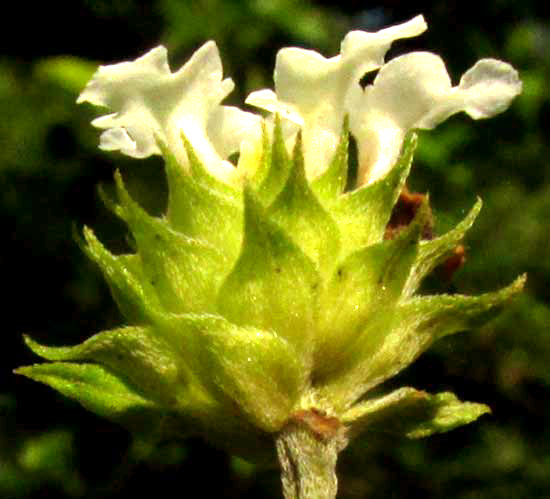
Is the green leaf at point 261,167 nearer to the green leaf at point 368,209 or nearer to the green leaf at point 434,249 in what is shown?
the green leaf at point 368,209

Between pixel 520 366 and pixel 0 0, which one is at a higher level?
pixel 0 0

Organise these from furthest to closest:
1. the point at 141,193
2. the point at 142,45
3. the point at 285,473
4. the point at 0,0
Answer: the point at 0,0 < the point at 142,45 < the point at 141,193 < the point at 285,473

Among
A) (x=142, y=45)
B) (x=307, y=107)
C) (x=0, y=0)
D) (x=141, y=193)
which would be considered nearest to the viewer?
(x=307, y=107)

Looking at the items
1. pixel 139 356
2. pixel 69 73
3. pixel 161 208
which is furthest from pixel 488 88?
pixel 69 73

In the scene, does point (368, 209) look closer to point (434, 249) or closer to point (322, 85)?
point (434, 249)

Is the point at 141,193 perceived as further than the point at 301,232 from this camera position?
Yes

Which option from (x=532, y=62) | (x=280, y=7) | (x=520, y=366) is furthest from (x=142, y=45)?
(x=520, y=366)

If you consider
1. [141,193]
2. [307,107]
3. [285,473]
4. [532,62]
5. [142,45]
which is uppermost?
[142,45]

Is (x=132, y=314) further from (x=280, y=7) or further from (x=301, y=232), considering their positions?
(x=280, y=7)

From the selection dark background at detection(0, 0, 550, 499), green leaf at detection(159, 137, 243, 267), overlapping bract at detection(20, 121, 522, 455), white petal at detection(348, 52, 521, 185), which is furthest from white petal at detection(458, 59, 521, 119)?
dark background at detection(0, 0, 550, 499)
